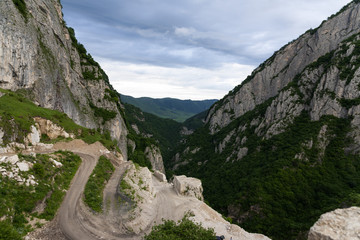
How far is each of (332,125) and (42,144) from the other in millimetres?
88987

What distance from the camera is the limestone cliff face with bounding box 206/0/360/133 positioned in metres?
93.9

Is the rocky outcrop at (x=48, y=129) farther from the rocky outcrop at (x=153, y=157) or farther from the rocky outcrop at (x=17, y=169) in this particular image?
the rocky outcrop at (x=153, y=157)

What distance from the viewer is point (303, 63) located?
106250 mm

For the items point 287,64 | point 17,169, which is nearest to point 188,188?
point 17,169

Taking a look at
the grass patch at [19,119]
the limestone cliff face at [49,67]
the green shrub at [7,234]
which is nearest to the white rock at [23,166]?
the grass patch at [19,119]

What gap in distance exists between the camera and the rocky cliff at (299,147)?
2178 inches

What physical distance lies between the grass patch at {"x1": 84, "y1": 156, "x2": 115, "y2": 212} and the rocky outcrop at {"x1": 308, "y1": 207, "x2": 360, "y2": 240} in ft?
66.0

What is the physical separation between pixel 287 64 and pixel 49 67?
4983 inches

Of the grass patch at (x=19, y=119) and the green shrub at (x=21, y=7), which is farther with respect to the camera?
the green shrub at (x=21, y=7)

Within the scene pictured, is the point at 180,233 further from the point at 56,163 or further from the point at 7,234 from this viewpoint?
the point at 56,163

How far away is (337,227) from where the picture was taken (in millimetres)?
13367

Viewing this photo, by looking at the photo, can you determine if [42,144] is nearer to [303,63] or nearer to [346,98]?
[346,98]

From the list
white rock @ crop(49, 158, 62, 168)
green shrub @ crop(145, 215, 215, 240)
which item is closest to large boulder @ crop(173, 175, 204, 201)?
green shrub @ crop(145, 215, 215, 240)

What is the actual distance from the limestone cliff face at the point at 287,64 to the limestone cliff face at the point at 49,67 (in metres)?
95.5
